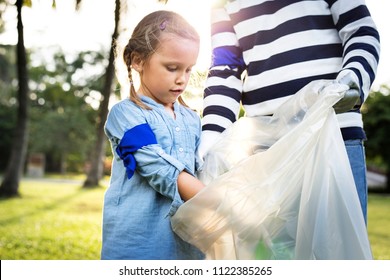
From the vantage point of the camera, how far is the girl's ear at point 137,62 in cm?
142

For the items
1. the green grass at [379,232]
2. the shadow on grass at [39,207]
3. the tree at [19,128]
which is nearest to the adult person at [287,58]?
the green grass at [379,232]

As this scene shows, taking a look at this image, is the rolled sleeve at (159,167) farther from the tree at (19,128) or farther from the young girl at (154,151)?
the tree at (19,128)

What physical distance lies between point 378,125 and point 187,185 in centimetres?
1979

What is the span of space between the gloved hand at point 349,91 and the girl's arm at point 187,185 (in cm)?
45

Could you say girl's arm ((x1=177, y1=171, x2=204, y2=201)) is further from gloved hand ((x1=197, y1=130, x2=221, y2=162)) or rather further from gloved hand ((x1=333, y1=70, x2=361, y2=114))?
gloved hand ((x1=333, y1=70, x2=361, y2=114))

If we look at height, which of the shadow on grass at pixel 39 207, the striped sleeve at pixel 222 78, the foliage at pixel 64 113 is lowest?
the foliage at pixel 64 113

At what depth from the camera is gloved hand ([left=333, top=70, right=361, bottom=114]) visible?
124 cm

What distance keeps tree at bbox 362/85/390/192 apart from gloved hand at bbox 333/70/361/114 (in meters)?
18.6

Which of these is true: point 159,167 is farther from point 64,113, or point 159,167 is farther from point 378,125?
point 64,113

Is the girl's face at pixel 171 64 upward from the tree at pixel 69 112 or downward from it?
upward

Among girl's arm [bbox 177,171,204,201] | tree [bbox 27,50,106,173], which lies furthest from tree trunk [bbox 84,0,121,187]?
tree [bbox 27,50,106,173]

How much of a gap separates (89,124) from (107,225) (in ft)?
75.6

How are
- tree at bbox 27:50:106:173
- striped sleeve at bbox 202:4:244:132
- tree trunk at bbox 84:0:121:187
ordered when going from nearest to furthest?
1. striped sleeve at bbox 202:4:244:132
2. tree trunk at bbox 84:0:121:187
3. tree at bbox 27:50:106:173
